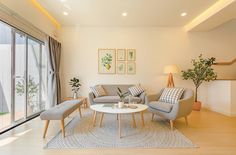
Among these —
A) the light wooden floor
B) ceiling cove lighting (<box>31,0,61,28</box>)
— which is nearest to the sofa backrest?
the light wooden floor

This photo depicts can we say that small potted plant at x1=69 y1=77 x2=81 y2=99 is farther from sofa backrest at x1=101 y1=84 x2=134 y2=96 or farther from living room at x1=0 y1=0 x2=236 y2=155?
sofa backrest at x1=101 y1=84 x2=134 y2=96

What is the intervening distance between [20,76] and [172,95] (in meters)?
3.52

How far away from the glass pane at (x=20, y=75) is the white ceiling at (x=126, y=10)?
3.57 ft

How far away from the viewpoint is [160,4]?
395 centimetres

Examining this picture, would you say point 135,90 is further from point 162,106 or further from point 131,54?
point 162,106

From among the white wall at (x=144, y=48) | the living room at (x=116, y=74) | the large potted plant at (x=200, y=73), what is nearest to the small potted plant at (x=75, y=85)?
the living room at (x=116, y=74)

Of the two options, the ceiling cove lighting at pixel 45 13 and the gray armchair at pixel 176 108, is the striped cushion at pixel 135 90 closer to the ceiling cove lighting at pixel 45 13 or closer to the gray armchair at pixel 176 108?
the gray armchair at pixel 176 108

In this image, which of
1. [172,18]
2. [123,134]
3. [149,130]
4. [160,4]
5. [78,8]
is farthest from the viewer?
[172,18]

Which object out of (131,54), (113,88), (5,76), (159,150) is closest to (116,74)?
(113,88)

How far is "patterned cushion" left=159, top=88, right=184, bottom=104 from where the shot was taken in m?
3.72

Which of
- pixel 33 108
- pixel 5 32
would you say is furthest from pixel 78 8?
pixel 33 108

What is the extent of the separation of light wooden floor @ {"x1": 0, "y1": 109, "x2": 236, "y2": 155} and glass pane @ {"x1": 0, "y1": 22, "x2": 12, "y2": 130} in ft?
1.23

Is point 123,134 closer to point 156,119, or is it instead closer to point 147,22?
point 156,119

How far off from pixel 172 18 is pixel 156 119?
2.99 meters
